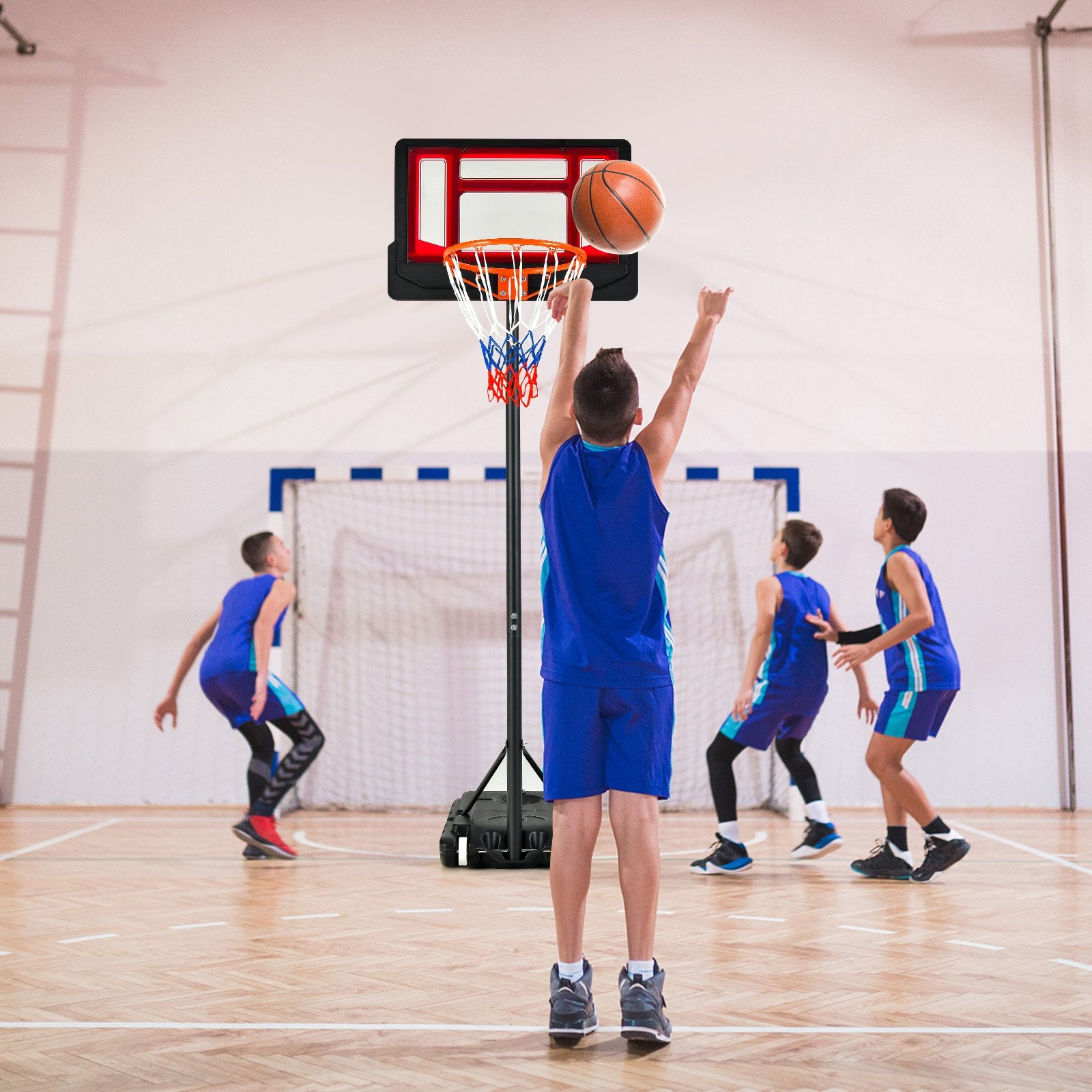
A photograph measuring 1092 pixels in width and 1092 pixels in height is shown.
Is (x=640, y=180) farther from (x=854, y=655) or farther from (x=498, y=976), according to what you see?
(x=498, y=976)

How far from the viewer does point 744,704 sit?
17.9 feet

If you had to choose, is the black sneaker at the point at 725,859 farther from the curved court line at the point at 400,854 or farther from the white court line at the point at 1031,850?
the white court line at the point at 1031,850

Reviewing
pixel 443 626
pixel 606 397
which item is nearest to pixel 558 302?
pixel 606 397

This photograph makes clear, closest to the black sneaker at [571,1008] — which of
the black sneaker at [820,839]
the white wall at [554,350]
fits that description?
the black sneaker at [820,839]

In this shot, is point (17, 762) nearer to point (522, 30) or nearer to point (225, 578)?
point (225, 578)

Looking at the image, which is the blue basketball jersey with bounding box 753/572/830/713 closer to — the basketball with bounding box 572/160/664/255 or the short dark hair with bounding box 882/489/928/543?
the short dark hair with bounding box 882/489/928/543

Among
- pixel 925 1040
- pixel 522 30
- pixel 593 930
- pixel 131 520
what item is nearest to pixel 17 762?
pixel 131 520

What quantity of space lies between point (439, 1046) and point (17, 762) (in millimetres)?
6421

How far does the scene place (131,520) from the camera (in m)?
8.30

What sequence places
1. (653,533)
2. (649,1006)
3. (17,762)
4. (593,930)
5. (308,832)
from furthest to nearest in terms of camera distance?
(17,762), (308,832), (593,930), (653,533), (649,1006)

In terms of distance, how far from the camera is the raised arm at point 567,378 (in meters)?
2.93

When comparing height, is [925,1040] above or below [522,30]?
below

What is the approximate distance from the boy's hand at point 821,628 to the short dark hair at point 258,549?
275cm

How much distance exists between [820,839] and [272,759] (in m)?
2.73
